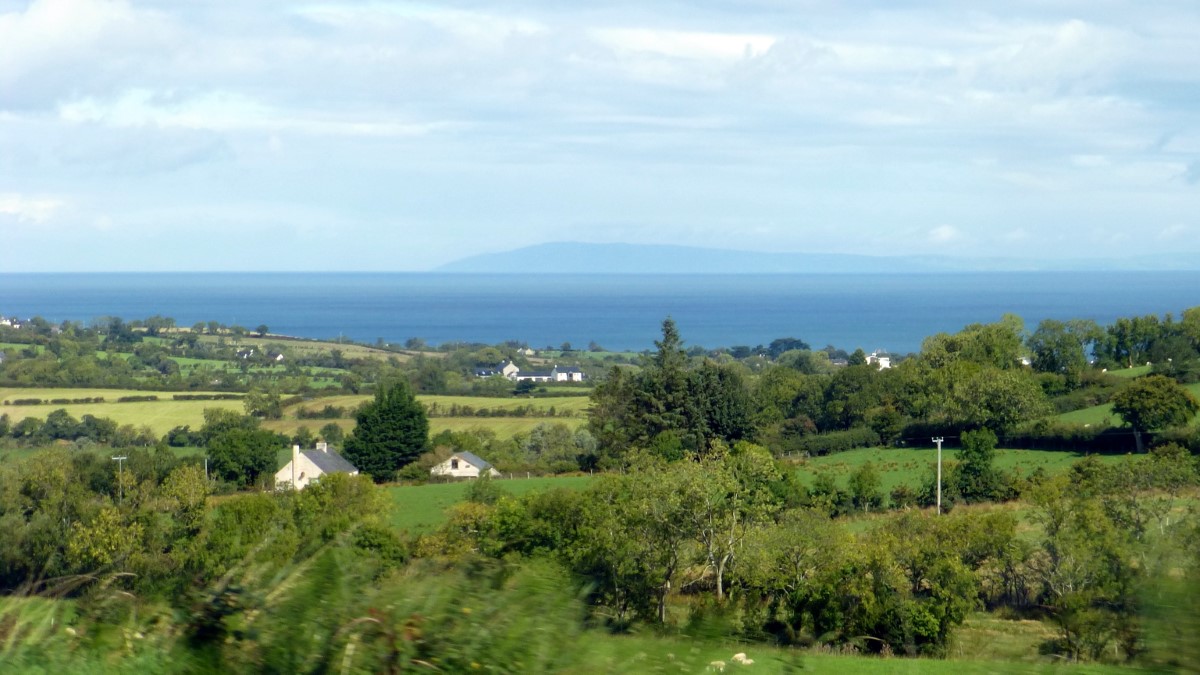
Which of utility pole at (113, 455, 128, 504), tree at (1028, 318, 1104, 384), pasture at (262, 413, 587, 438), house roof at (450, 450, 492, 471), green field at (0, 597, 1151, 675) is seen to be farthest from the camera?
tree at (1028, 318, 1104, 384)

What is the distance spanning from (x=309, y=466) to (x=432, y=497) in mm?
8736

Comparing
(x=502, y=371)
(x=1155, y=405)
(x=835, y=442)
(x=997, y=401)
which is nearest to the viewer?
(x=1155, y=405)

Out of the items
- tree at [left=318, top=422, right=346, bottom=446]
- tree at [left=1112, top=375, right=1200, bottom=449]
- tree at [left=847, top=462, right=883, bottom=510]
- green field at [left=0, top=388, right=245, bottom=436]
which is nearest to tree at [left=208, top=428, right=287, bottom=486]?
tree at [left=318, top=422, right=346, bottom=446]

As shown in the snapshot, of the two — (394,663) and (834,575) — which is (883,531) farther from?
(394,663)

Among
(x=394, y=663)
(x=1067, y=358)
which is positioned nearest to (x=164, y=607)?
(x=394, y=663)

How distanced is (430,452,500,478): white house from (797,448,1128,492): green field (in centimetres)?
1246

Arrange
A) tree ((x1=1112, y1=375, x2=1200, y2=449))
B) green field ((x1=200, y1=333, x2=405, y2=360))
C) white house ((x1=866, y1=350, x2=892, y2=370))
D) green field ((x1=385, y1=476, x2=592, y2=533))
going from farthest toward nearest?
green field ((x1=200, y1=333, x2=405, y2=360)) → white house ((x1=866, y1=350, x2=892, y2=370)) → tree ((x1=1112, y1=375, x2=1200, y2=449)) → green field ((x1=385, y1=476, x2=592, y2=533))

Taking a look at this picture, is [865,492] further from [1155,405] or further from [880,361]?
[880,361]

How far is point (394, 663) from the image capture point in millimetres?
3332

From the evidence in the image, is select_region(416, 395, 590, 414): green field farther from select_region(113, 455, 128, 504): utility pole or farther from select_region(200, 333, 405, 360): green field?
select_region(113, 455, 128, 504): utility pole

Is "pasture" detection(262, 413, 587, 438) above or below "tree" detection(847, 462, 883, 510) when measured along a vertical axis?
below

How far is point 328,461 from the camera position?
3966 cm

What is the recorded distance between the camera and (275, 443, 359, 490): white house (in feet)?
122

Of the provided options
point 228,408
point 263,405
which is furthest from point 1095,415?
point 228,408
